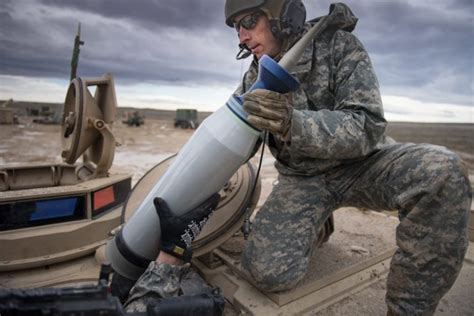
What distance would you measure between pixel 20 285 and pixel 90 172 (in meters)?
1.18

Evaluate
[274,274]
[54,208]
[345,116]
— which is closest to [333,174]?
[345,116]

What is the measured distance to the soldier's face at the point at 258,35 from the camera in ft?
7.52

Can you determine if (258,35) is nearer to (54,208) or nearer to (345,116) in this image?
(345,116)

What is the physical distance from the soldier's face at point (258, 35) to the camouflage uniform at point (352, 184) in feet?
0.75

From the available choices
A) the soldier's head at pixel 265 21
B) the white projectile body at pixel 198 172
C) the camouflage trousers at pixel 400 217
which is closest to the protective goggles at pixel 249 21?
the soldier's head at pixel 265 21

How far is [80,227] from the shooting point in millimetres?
2488

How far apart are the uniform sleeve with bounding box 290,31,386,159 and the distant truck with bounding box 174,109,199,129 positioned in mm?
A: 19137

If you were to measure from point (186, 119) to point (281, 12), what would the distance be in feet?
66.5

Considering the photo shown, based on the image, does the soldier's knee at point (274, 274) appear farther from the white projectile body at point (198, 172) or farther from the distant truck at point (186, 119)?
the distant truck at point (186, 119)

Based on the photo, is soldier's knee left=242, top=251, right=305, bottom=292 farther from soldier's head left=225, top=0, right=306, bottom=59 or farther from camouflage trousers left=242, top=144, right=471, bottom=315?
soldier's head left=225, top=0, right=306, bottom=59

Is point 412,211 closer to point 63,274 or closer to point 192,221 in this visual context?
point 192,221

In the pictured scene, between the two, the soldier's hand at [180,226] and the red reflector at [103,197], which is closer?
the soldier's hand at [180,226]

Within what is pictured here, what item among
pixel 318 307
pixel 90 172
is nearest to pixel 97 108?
pixel 90 172

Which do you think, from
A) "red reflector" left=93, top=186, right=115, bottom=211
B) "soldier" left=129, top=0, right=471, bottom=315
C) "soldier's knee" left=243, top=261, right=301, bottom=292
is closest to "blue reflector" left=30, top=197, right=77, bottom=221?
"red reflector" left=93, top=186, right=115, bottom=211
